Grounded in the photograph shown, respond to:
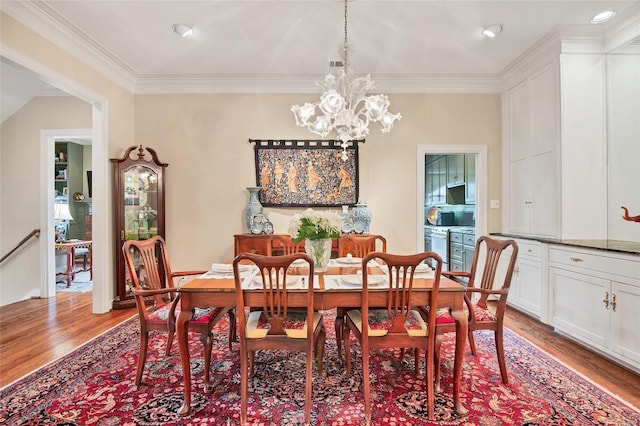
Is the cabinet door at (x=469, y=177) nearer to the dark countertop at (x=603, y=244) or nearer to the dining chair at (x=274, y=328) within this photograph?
the dark countertop at (x=603, y=244)

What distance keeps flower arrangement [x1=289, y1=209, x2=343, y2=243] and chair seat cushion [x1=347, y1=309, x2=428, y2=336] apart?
1.87 ft

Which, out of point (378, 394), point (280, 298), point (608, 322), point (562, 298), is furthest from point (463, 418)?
point (562, 298)

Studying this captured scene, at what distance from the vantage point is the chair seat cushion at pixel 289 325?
189 centimetres

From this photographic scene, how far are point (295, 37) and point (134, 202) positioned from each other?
9.21 ft

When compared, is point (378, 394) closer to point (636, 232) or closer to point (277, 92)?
point (636, 232)

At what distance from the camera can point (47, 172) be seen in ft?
14.6

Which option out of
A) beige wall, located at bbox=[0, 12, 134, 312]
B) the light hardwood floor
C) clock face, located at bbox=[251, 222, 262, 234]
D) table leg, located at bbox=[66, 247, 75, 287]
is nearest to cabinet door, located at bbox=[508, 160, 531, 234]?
the light hardwood floor

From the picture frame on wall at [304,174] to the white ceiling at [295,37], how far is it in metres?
0.81

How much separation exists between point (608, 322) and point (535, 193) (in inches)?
63.6

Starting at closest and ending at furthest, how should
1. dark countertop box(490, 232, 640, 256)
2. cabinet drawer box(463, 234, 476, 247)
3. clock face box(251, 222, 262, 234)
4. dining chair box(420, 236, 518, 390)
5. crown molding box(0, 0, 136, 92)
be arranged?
1. dining chair box(420, 236, 518, 390)
2. dark countertop box(490, 232, 640, 256)
3. crown molding box(0, 0, 136, 92)
4. clock face box(251, 222, 262, 234)
5. cabinet drawer box(463, 234, 476, 247)

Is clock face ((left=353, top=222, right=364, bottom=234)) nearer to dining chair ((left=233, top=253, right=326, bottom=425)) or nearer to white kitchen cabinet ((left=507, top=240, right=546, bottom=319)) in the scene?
white kitchen cabinet ((left=507, top=240, right=546, bottom=319))

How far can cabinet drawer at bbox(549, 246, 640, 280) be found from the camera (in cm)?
233

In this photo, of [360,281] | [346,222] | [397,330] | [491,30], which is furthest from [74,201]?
[491,30]

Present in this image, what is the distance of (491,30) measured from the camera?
3139 mm
